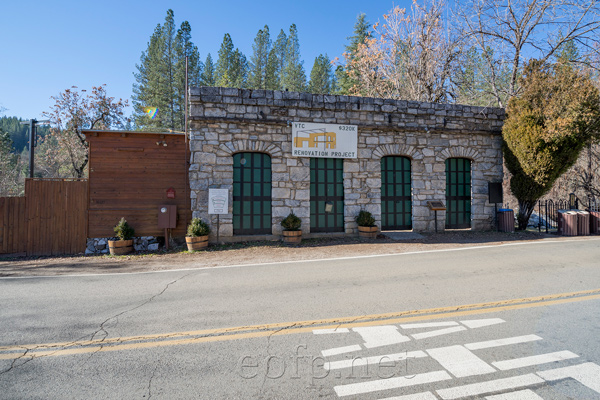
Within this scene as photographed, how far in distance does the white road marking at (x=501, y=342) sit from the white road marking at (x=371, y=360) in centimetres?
59

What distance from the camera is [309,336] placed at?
11.6 feet

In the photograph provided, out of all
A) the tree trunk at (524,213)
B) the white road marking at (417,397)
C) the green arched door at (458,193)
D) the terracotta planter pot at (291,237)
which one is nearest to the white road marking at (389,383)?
the white road marking at (417,397)

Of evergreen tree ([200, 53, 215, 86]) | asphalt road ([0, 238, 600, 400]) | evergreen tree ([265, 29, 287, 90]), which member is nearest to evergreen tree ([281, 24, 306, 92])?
evergreen tree ([265, 29, 287, 90])

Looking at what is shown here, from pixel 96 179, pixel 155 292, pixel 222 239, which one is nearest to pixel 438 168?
pixel 222 239

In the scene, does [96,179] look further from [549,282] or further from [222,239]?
[549,282]

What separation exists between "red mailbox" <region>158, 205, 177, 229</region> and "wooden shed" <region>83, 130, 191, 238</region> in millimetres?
505

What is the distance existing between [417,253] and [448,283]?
9.71ft

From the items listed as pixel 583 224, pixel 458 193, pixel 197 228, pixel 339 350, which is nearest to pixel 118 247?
pixel 197 228

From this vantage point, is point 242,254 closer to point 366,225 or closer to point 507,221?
point 366,225

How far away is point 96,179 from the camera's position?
10.1 metres

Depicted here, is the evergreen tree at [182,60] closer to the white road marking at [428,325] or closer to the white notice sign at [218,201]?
the white notice sign at [218,201]

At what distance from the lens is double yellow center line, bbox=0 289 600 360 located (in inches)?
131

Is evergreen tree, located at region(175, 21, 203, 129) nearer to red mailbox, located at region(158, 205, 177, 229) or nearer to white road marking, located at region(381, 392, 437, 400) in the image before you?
red mailbox, located at region(158, 205, 177, 229)

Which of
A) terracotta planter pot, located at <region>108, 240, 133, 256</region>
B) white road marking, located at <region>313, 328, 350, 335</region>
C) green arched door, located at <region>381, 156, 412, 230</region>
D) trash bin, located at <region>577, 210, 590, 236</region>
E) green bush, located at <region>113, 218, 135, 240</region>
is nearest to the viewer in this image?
white road marking, located at <region>313, 328, 350, 335</region>
